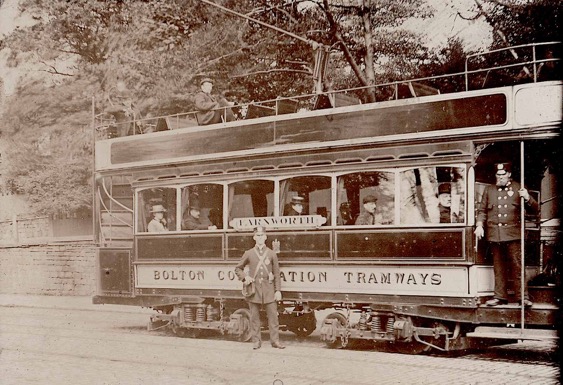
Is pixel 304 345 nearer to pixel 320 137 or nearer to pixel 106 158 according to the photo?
pixel 320 137

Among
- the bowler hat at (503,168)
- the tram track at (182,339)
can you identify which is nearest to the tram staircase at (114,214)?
the tram track at (182,339)

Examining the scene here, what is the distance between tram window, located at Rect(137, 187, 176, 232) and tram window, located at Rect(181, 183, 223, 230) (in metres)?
0.28

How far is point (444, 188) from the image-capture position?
357 inches

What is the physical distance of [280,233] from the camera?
409 inches

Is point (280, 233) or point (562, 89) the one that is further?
point (280, 233)

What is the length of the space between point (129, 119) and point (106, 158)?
82cm

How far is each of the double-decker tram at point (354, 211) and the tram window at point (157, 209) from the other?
0.02 m

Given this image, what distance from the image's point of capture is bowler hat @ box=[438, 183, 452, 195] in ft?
29.7

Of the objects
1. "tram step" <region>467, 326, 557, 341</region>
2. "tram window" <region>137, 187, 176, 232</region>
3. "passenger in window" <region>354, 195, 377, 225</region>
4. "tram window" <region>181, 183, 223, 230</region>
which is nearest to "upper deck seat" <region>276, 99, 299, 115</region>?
"tram window" <region>181, 183, 223, 230</region>

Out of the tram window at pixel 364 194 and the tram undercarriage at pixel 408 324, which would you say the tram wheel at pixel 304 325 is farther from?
the tram window at pixel 364 194

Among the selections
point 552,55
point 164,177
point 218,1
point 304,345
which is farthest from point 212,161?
point 552,55

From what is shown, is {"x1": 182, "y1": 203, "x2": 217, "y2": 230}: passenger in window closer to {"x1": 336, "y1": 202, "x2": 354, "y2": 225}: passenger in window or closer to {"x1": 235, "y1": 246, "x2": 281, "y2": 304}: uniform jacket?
{"x1": 235, "y1": 246, "x2": 281, "y2": 304}: uniform jacket

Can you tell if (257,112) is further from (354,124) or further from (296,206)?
(354,124)

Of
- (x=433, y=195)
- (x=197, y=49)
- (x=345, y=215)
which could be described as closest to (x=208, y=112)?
(x=345, y=215)
